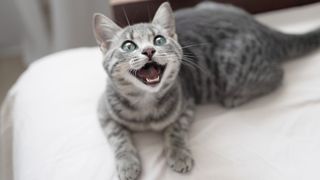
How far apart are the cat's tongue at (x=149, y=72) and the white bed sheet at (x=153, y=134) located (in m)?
0.19

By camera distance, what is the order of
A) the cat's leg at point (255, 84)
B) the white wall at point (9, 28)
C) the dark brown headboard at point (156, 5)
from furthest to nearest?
1. the white wall at point (9, 28)
2. the dark brown headboard at point (156, 5)
3. the cat's leg at point (255, 84)

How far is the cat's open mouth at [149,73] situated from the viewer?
985 millimetres

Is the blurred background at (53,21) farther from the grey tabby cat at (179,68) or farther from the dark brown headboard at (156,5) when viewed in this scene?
the grey tabby cat at (179,68)

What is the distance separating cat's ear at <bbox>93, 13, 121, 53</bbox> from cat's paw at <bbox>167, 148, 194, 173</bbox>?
0.30 metres

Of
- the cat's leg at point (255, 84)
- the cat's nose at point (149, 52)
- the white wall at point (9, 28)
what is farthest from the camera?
the white wall at point (9, 28)

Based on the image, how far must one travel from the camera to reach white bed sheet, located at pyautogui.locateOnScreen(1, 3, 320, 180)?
1.02 m

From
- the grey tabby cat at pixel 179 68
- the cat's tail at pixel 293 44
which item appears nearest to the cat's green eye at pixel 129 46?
the grey tabby cat at pixel 179 68

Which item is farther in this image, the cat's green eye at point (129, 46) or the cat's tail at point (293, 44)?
the cat's tail at point (293, 44)

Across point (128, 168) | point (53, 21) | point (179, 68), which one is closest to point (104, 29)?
point (179, 68)

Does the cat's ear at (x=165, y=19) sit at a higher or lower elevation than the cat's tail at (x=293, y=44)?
higher

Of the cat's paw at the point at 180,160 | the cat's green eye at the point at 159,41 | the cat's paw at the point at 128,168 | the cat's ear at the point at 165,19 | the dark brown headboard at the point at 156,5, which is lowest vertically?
the cat's paw at the point at 180,160

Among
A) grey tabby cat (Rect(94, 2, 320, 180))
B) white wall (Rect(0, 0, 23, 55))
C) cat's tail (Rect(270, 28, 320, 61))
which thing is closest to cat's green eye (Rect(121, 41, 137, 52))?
grey tabby cat (Rect(94, 2, 320, 180))

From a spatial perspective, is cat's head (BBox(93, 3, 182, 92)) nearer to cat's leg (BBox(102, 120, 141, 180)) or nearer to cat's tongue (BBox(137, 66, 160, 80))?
cat's tongue (BBox(137, 66, 160, 80))

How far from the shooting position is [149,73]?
991 millimetres
